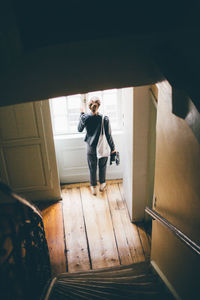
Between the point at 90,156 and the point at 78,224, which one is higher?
the point at 90,156

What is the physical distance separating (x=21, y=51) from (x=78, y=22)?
0.49 meters

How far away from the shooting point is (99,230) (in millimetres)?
3816

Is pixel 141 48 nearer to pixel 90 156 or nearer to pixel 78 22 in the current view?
pixel 78 22

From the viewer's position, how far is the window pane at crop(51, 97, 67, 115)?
4762 millimetres

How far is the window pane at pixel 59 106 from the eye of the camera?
4.76m

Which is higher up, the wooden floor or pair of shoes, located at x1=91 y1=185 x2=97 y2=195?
pair of shoes, located at x1=91 y1=185 x2=97 y2=195

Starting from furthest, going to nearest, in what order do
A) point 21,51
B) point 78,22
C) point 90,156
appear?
point 90,156 → point 78,22 → point 21,51

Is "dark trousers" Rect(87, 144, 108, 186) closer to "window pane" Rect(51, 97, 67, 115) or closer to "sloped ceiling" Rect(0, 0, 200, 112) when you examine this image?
"window pane" Rect(51, 97, 67, 115)

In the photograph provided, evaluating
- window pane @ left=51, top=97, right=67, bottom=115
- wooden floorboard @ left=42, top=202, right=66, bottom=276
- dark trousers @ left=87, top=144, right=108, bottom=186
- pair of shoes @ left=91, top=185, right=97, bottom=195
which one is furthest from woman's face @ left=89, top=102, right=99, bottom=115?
wooden floorboard @ left=42, top=202, right=66, bottom=276

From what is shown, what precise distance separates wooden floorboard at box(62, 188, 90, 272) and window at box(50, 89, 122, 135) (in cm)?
126

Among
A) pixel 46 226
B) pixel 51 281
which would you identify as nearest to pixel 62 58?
pixel 51 281

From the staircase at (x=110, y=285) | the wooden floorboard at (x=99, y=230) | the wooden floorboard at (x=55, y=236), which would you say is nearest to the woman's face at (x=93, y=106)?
the wooden floorboard at (x=99, y=230)

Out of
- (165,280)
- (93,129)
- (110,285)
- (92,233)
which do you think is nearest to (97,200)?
(92,233)

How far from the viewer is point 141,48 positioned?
1.91 metres
